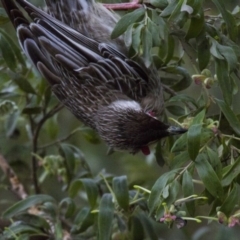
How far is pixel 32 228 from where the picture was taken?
2762 mm

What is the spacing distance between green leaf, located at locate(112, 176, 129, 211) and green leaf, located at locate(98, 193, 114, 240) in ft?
0.12

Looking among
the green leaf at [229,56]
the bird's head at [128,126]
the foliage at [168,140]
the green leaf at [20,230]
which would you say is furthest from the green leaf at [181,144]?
the green leaf at [20,230]

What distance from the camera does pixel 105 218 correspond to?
2.54 meters

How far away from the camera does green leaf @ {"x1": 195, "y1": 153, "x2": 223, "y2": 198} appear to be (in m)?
2.15

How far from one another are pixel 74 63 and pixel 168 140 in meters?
0.64

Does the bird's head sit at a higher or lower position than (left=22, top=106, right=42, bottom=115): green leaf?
lower

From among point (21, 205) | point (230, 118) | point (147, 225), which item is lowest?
point (147, 225)

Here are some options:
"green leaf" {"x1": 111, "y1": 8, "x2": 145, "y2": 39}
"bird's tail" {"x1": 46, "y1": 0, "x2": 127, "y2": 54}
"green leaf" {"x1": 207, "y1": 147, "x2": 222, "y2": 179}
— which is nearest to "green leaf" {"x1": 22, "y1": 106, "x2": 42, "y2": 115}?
"bird's tail" {"x1": 46, "y1": 0, "x2": 127, "y2": 54}

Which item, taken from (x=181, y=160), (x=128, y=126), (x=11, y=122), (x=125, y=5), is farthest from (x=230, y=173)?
(x=11, y=122)

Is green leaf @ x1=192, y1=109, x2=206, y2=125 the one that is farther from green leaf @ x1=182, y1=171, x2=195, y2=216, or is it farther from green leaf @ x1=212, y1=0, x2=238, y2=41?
green leaf @ x1=212, y1=0, x2=238, y2=41

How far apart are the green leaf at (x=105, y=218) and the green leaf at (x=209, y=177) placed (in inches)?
19.4

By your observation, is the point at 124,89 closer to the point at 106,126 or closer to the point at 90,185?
the point at 106,126

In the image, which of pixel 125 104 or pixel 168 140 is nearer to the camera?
pixel 168 140

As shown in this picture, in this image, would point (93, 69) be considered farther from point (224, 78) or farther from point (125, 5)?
point (224, 78)
